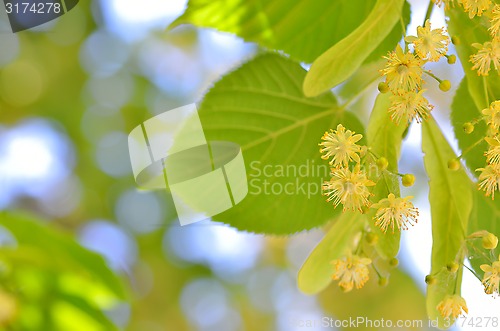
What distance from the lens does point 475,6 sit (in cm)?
61

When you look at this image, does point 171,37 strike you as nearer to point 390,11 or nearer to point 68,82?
point 68,82

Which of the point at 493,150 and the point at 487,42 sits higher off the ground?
the point at 487,42

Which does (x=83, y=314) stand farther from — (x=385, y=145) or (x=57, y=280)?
(x=385, y=145)

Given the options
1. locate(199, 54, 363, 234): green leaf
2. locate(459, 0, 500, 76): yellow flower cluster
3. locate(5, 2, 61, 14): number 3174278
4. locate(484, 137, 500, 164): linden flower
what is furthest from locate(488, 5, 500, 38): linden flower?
locate(5, 2, 61, 14): number 3174278

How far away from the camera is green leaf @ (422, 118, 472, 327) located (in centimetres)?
67

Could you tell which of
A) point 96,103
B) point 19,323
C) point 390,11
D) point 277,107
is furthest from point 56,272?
point 96,103

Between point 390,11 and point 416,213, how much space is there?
0.21m

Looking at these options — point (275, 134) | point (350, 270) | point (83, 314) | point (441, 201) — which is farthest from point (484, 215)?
point (83, 314)

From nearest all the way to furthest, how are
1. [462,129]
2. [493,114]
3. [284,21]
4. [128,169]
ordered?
[493,114], [462,129], [284,21], [128,169]

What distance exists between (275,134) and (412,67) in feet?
0.86

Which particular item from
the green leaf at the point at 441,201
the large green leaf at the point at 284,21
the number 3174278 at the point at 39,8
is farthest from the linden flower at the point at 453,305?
the number 3174278 at the point at 39,8

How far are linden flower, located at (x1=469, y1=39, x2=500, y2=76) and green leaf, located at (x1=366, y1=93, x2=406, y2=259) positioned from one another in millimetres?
93

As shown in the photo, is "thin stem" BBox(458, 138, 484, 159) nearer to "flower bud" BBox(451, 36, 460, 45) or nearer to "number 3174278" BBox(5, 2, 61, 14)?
"flower bud" BBox(451, 36, 460, 45)

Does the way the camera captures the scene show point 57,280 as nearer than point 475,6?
No
